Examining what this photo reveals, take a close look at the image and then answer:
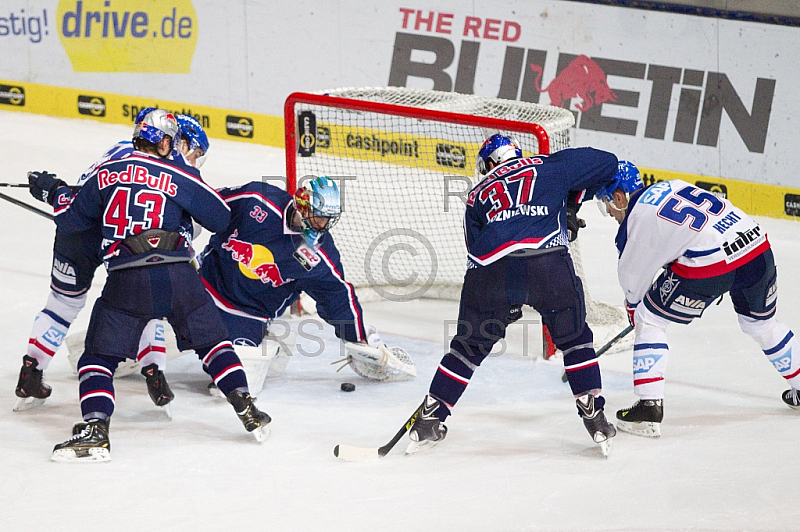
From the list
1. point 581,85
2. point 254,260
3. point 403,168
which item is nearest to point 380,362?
point 254,260

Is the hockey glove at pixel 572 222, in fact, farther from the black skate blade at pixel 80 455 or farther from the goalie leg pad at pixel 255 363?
the black skate blade at pixel 80 455

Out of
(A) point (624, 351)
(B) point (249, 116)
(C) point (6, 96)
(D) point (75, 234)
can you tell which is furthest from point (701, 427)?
(C) point (6, 96)

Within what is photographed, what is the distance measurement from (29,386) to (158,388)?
0.50 metres

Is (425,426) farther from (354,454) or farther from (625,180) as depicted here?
(625,180)

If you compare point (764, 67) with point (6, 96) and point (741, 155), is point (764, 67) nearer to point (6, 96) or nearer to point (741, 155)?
point (741, 155)

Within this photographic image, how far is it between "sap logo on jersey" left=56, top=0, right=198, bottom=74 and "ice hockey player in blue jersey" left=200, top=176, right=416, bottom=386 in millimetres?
4275

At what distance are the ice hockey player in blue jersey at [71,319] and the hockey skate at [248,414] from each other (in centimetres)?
47

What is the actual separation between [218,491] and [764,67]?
459cm

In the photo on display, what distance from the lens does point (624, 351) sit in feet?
15.7

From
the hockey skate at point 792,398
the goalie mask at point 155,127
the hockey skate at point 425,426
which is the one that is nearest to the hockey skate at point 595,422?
the hockey skate at point 425,426

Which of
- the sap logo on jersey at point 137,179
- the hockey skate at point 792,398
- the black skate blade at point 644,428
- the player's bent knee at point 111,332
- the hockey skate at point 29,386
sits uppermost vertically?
the sap logo on jersey at point 137,179

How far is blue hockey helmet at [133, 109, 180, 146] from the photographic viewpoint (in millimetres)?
3588

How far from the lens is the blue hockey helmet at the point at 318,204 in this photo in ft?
12.7

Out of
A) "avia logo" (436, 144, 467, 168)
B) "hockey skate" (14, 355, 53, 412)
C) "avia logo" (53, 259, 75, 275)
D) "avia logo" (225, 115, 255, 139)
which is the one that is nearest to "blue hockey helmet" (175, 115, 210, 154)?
"avia logo" (53, 259, 75, 275)
